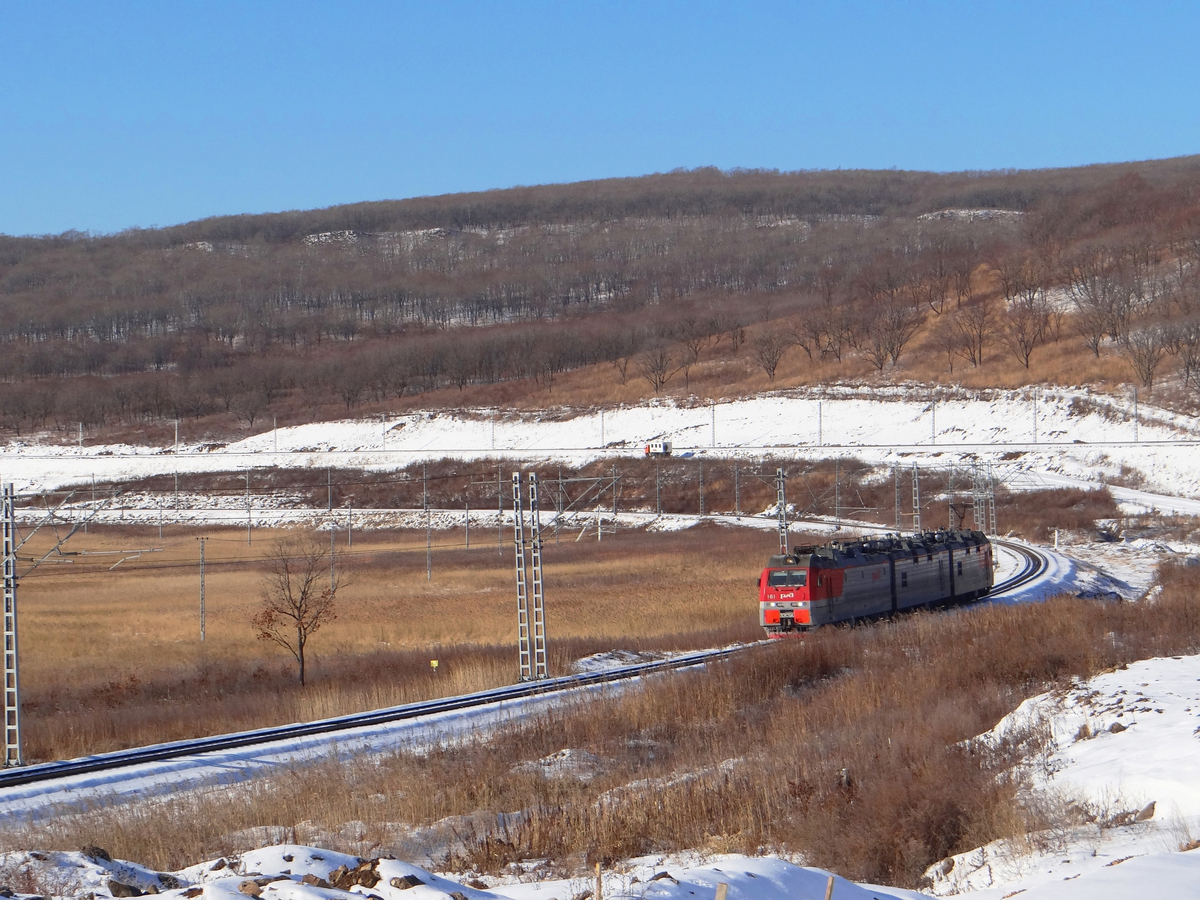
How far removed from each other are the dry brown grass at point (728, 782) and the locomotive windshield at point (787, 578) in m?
10.7

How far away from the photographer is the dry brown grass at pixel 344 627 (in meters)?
28.7

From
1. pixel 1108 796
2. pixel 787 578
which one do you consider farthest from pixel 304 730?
Answer: pixel 787 578

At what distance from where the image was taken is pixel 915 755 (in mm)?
14945

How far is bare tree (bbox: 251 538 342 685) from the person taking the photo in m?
37.7

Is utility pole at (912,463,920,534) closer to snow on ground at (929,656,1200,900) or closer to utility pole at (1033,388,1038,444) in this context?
utility pole at (1033,388,1038,444)

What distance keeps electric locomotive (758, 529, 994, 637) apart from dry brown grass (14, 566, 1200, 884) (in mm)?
10691

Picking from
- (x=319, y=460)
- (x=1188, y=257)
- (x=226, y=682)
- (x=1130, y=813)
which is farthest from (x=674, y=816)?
(x=1188, y=257)

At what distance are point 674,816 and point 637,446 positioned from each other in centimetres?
10388

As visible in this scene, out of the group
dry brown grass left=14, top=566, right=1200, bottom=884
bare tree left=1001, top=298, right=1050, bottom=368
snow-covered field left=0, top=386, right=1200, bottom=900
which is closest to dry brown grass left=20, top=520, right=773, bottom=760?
snow-covered field left=0, top=386, right=1200, bottom=900

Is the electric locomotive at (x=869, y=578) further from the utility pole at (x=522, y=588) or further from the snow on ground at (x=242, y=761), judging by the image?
the snow on ground at (x=242, y=761)

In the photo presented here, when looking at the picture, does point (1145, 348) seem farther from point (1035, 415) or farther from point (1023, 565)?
point (1023, 565)

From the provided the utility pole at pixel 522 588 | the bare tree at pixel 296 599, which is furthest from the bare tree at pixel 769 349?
the utility pole at pixel 522 588

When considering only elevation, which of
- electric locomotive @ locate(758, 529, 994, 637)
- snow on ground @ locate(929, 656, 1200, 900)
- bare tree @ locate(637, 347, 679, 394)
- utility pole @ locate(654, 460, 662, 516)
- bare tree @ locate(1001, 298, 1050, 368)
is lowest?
utility pole @ locate(654, 460, 662, 516)

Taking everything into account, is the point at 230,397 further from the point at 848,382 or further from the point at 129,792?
the point at 129,792
